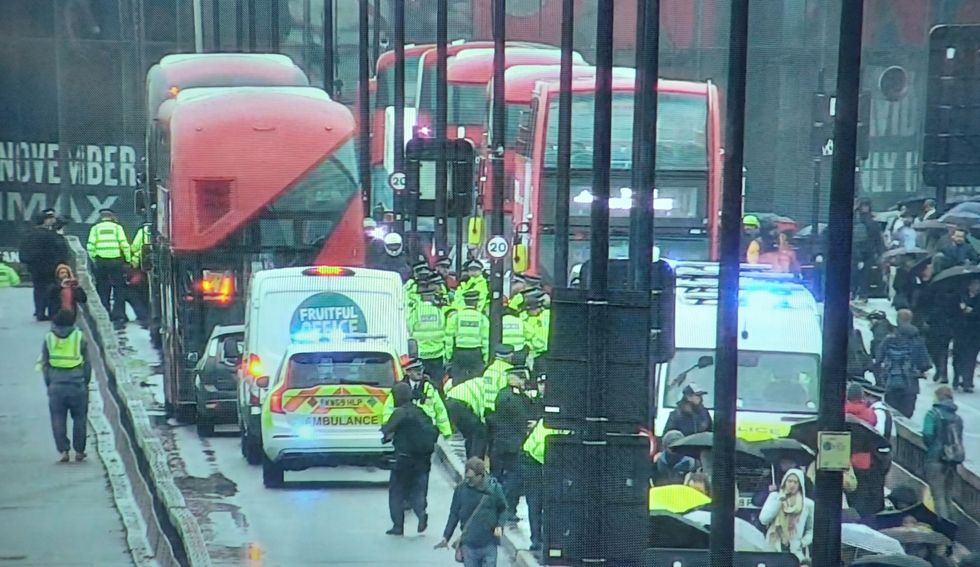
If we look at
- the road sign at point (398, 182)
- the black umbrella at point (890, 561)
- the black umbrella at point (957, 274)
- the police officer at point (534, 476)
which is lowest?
the police officer at point (534, 476)

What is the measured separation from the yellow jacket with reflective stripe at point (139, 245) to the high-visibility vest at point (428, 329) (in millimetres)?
5773

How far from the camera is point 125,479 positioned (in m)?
18.0

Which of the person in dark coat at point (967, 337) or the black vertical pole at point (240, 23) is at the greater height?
the black vertical pole at point (240, 23)

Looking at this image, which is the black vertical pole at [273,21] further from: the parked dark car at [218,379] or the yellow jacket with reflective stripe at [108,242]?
the parked dark car at [218,379]

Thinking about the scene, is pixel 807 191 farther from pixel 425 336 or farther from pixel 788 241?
pixel 425 336

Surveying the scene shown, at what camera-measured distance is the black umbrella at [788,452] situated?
13.6 metres

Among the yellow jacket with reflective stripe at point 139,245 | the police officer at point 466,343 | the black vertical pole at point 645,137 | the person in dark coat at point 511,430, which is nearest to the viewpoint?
the person in dark coat at point 511,430

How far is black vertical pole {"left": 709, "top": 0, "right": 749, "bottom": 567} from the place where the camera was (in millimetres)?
11211

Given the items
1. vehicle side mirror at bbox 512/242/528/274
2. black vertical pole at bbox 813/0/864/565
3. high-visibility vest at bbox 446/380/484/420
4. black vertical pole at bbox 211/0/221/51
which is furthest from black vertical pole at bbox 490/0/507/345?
black vertical pole at bbox 813/0/864/565

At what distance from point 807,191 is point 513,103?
9064 mm

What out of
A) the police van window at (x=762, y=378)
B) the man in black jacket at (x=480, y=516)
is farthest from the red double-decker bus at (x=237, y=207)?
the man in black jacket at (x=480, y=516)

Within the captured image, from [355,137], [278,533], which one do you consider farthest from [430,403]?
[355,137]

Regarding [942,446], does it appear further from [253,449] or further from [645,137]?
[253,449]

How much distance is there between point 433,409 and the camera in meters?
16.3
